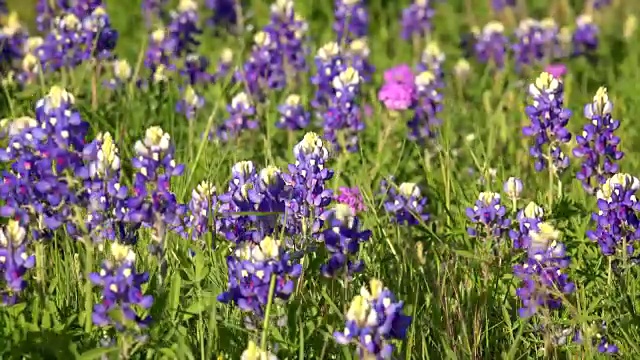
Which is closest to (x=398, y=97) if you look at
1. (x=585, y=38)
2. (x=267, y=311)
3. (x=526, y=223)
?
(x=526, y=223)

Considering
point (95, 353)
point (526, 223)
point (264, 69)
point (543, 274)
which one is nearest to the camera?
point (95, 353)

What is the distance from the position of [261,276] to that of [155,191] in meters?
0.41

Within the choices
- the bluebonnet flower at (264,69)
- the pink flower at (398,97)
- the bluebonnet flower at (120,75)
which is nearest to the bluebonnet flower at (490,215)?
the pink flower at (398,97)

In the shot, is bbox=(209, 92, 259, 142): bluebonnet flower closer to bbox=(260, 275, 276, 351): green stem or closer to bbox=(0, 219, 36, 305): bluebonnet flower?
bbox=(0, 219, 36, 305): bluebonnet flower

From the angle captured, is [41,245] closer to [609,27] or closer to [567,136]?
[567,136]

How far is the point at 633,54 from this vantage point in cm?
661

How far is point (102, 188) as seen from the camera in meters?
2.74

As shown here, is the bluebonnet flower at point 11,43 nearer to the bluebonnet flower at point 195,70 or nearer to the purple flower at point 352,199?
the bluebonnet flower at point 195,70

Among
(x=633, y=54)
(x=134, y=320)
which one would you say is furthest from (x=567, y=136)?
(x=633, y=54)

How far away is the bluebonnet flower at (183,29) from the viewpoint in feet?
18.6

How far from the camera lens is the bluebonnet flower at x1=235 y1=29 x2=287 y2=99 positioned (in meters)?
5.19

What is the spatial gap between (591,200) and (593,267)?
78 centimetres

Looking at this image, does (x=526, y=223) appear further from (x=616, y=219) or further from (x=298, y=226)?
(x=298, y=226)

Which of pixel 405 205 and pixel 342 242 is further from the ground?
pixel 342 242
